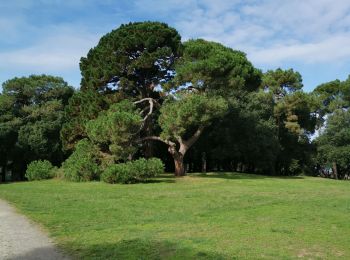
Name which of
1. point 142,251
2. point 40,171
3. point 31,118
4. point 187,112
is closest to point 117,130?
point 187,112

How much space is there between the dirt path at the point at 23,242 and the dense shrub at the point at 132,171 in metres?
14.8

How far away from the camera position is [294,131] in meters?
48.6

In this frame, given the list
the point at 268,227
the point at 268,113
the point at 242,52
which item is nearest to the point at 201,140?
the point at 268,113

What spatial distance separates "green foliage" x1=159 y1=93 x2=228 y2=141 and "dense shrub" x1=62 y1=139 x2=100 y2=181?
16.5 ft

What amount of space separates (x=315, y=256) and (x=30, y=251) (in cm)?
486

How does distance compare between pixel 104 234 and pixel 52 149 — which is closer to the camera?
pixel 104 234

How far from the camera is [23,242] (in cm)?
831

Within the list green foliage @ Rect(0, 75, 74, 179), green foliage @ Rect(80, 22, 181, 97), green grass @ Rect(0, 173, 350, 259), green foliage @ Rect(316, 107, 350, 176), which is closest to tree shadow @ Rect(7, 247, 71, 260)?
green grass @ Rect(0, 173, 350, 259)

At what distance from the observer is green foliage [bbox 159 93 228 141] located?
28016mm

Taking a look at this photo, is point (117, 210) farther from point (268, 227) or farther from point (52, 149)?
point (52, 149)

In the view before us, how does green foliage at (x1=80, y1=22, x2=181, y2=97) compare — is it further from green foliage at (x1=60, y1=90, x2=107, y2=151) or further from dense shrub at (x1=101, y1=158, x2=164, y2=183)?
dense shrub at (x1=101, y1=158, x2=164, y2=183)

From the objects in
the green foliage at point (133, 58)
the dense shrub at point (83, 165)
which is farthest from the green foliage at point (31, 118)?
the dense shrub at point (83, 165)

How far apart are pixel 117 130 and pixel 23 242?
18.8 metres

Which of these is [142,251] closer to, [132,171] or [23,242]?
[23,242]
